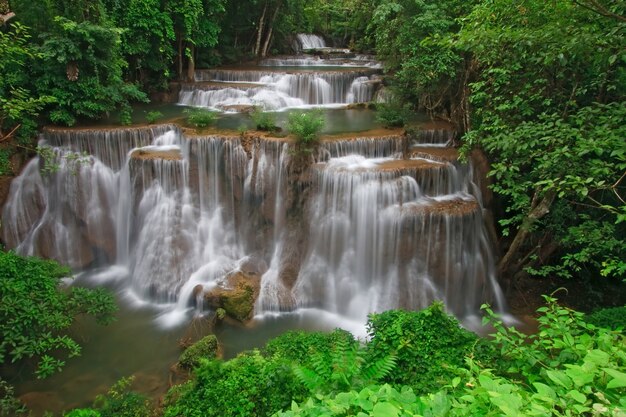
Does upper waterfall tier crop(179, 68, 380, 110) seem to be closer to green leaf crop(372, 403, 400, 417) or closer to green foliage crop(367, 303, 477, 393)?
green foliage crop(367, 303, 477, 393)

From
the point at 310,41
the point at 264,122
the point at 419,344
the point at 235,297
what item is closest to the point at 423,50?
the point at 264,122

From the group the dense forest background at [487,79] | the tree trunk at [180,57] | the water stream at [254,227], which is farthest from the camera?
the tree trunk at [180,57]

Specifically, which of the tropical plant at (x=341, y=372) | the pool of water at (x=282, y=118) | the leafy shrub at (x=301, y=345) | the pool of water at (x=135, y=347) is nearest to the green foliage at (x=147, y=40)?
the pool of water at (x=282, y=118)

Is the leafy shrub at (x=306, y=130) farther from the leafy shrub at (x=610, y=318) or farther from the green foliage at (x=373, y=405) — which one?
the green foliage at (x=373, y=405)

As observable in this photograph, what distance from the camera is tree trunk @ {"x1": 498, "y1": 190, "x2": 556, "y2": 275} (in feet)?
23.0

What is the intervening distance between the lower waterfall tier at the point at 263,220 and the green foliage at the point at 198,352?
148 centimetres

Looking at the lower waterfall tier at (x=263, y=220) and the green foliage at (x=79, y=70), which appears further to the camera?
the green foliage at (x=79, y=70)

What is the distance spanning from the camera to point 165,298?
31.7ft

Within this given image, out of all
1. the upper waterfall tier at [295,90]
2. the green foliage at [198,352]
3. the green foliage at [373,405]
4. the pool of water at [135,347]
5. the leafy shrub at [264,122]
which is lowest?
the pool of water at [135,347]

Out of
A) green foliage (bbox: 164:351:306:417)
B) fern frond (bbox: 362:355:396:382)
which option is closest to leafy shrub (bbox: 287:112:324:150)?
Result: green foliage (bbox: 164:351:306:417)

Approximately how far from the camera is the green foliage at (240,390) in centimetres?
437

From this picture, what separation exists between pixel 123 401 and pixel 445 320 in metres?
4.79

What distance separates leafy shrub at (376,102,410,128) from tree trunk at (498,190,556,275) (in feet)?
14.8

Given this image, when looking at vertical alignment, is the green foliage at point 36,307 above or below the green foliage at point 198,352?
above
